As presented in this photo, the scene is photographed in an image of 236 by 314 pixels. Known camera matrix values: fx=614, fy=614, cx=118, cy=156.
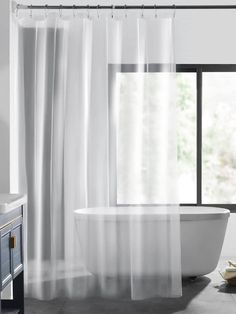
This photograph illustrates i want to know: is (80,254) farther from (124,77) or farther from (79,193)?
(124,77)

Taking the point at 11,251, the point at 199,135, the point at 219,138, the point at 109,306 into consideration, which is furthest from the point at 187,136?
the point at 11,251

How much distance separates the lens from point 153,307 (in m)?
4.35

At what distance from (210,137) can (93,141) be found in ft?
9.45

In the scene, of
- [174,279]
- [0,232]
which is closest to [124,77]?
[174,279]

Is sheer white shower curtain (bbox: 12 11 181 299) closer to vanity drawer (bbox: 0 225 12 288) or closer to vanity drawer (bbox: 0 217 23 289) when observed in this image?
→ vanity drawer (bbox: 0 217 23 289)

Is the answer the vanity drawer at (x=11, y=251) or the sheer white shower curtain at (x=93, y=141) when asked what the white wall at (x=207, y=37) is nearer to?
the sheer white shower curtain at (x=93, y=141)

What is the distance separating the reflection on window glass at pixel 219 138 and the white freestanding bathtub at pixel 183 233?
44.3 inches

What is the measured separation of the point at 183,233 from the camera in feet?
16.5

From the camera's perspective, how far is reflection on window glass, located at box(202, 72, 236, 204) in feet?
22.8

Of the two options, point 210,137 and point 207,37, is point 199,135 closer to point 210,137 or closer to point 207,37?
point 210,137

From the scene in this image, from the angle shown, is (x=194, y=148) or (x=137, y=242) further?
(x=194, y=148)

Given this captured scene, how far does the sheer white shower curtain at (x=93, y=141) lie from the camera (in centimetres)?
436

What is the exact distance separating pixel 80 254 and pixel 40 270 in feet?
1.00

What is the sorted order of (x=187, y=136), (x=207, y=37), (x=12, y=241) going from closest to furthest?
(x=12, y=241) → (x=207, y=37) → (x=187, y=136)
